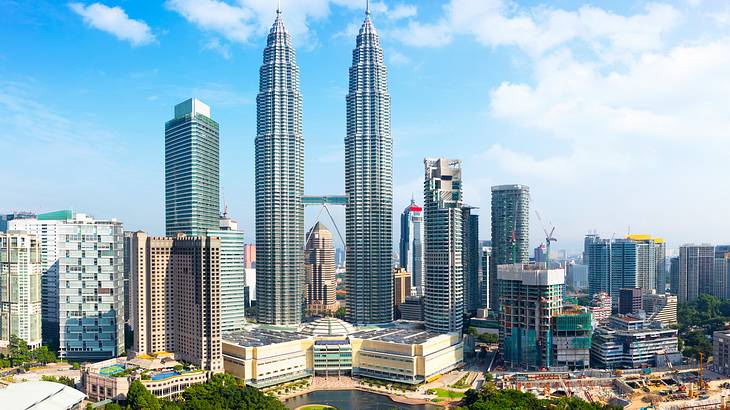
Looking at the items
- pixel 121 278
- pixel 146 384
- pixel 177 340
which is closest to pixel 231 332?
pixel 177 340

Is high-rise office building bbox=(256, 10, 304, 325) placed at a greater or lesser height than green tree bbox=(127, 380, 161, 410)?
greater

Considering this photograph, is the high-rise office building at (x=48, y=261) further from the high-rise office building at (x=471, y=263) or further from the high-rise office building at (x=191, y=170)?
the high-rise office building at (x=471, y=263)

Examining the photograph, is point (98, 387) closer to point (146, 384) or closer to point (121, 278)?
point (146, 384)

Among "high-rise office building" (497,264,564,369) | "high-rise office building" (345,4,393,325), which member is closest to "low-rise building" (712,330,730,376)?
"high-rise office building" (497,264,564,369)

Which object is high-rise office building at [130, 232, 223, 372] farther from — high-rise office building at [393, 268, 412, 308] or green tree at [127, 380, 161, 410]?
high-rise office building at [393, 268, 412, 308]

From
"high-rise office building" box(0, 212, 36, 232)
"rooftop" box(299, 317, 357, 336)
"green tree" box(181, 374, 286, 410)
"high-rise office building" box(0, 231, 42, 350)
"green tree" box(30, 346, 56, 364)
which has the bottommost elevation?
"green tree" box(30, 346, 56, 364)

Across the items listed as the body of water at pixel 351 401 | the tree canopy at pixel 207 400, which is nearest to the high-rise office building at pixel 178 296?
the tree canopy at pixel 207 400
